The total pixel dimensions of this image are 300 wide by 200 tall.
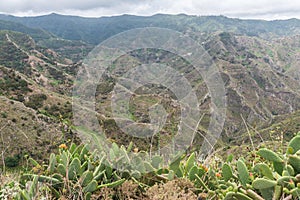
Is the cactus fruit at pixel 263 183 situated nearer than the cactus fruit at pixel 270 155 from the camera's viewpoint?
Yes

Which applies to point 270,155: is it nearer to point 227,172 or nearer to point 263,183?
point 263,183

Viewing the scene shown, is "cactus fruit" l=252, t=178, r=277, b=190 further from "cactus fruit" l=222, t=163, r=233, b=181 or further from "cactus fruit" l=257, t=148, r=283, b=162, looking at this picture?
"cactus fruit" l=222, t=163, r=233, b=181

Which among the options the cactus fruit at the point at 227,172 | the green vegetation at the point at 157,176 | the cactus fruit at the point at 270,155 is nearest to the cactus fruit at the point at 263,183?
the green vegetation at the point at 157,176

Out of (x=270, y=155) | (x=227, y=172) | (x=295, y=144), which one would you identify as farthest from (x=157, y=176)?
(x=295, y=144)

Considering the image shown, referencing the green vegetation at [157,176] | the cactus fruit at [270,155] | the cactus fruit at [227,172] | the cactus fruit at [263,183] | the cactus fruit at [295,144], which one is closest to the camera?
the cactus fruit at [263,183]

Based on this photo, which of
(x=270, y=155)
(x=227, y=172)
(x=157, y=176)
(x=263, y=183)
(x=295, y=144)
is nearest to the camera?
(x=263, y=183)

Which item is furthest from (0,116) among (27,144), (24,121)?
(27,144)

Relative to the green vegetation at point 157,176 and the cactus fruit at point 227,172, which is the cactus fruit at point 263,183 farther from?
the cactus fruit at point 227,172

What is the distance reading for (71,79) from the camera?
104m

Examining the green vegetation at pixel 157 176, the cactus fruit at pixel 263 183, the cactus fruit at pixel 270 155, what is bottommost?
the green vegetation at pixel 157 176

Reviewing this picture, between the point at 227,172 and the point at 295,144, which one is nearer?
the point at 295,144

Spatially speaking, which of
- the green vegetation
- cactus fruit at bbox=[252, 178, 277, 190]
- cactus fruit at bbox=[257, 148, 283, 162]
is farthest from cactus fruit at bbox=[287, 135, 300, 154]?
cactus fruit at bbox=[252, 178, 277, 190]

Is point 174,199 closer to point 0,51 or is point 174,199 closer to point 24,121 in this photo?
point 24,121

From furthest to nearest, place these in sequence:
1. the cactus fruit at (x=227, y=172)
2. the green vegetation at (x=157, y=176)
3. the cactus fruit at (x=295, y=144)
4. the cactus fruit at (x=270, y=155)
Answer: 1. the cactus fruit at (x=227, y=172)
2. the cactus fruit at (x=295, y=144)
3. the cactus fruit at (x=270, y=155)
4. the green vegetation at (x=157, y=176)
